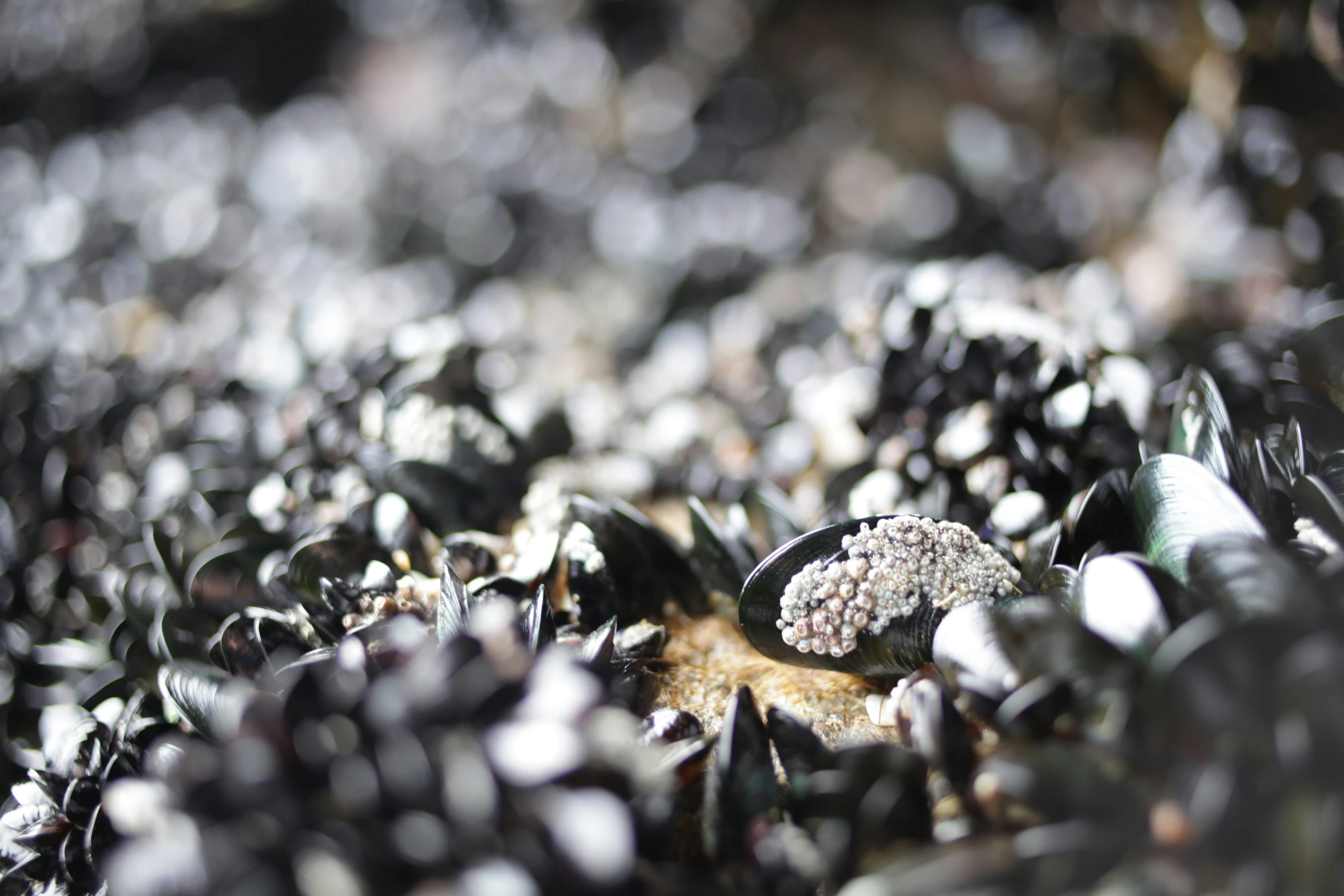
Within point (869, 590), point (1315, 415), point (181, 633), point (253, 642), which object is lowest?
point (181, 633)

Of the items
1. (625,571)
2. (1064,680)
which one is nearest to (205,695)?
(625,571)

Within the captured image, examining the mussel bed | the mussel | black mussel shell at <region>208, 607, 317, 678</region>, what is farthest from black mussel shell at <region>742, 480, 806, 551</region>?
black mussel shell at <region>208, 607, 317, 678</region>

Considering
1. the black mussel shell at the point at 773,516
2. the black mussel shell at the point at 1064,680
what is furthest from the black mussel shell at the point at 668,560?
the black mussel shell at the point at 1064,680

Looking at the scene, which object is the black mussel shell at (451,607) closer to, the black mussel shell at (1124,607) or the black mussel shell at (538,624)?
the black mussel shell at (538,624)

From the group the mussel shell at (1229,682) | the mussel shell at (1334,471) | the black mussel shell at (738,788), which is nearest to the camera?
the mussel shell at (1229,682)

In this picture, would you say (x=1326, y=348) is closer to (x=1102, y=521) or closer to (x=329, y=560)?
(x=1102, y=521)

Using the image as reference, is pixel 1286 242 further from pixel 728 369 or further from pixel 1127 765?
pixel 1127 765

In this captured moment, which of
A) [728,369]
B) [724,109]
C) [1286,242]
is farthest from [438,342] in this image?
[1286,242]
